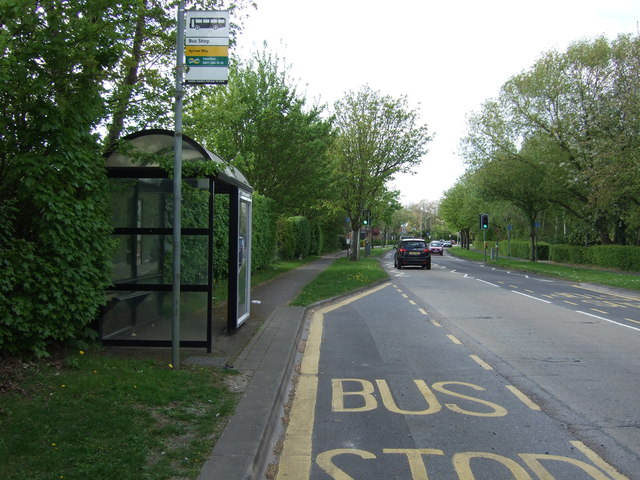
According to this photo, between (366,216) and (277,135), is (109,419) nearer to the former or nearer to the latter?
(277,135)

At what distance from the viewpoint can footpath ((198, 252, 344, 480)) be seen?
3662 mm

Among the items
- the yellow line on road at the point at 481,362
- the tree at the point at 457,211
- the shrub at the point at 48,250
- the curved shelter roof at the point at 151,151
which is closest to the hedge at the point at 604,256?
the tree at the point at 457,211

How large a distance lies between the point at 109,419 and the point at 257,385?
170 centimetres

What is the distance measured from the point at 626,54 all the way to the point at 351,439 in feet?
92.7

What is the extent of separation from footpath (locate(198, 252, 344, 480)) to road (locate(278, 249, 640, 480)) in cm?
25

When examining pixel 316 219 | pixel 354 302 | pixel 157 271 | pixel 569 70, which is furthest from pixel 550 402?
pixel 316 219

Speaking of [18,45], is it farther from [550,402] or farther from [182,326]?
[550,402]

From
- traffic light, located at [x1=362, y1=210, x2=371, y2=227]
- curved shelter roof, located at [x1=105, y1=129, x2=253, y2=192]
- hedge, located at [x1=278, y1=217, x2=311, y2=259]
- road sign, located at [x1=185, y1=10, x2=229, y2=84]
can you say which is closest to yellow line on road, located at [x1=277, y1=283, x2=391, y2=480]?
curved shelter roof, located at [x1=105, y1=129, x2=253, y2=192]

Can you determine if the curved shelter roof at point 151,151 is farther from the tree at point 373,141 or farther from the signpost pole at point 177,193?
the tree at point 373,141

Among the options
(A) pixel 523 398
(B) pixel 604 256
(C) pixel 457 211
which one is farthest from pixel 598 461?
(C) pixel 457 211

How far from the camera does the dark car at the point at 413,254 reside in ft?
102

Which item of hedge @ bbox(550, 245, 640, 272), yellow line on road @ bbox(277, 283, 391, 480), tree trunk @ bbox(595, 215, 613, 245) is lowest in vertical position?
yellow line on road @ bbox(277, 283, 391, 480)

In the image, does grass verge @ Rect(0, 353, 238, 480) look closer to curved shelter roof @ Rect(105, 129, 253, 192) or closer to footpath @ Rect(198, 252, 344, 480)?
footpath @ Rect(198, 252, 344, 480)

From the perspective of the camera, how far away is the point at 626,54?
2600cm
